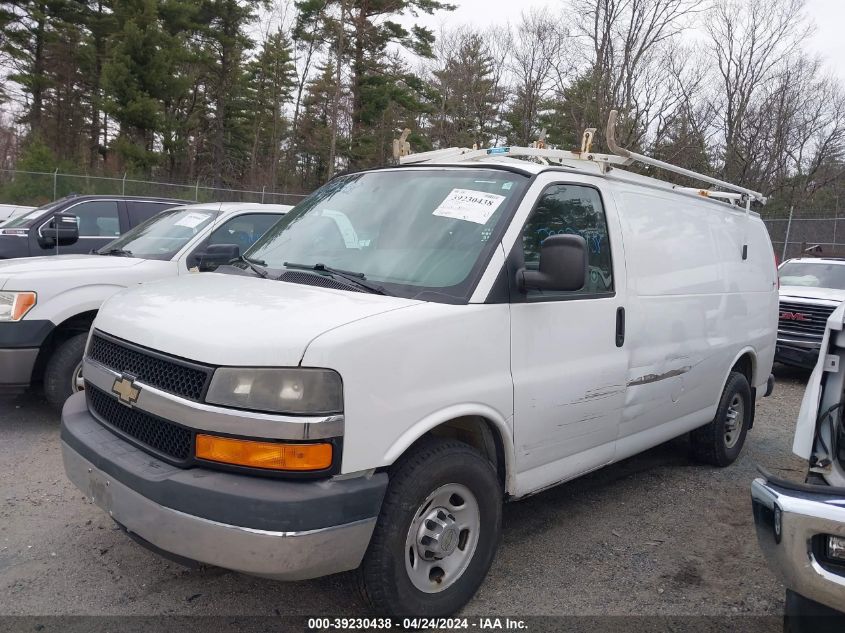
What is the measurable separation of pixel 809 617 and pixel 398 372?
184 cm

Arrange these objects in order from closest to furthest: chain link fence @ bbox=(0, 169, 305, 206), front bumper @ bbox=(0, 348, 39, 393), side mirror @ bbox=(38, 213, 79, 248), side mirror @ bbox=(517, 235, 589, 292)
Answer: side mirror @ bbox=(517, 235, 589, 292)
front bumper @ bbox=(0, 348, 39, 393)
side mirror @ bbox=(38, 213, 79, 248)
chain link fence @ bbox=(0, 169, 305, 206)

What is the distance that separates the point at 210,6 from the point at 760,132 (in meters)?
27.0

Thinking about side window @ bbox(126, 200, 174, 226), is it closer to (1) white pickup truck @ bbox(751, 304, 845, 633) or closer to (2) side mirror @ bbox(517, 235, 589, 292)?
(2) side mirror @ bbox(517, 235, 589, 292)

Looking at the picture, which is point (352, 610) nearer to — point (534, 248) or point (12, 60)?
point (534, 248)

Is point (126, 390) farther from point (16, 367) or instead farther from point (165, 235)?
point (165, 235)

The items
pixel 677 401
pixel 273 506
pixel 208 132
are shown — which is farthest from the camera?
pixel 208 132

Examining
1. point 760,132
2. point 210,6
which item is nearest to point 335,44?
point 210,6

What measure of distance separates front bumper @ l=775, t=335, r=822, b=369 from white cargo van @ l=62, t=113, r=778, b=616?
218 inches

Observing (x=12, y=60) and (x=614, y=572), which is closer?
(x=614, y=572)

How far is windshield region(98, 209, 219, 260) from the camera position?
623 centimetres

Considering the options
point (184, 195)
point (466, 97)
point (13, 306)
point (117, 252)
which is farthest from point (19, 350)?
point (466, 97)

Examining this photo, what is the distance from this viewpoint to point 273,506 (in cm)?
238

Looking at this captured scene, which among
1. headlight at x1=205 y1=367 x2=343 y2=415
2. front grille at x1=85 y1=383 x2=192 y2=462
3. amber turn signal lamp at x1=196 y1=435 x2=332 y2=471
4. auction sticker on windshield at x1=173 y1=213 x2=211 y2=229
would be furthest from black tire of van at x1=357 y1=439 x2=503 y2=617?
auction sticker on windshield at x1=173 y1=213 x2=211 y2=229

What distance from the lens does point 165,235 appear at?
645cm
